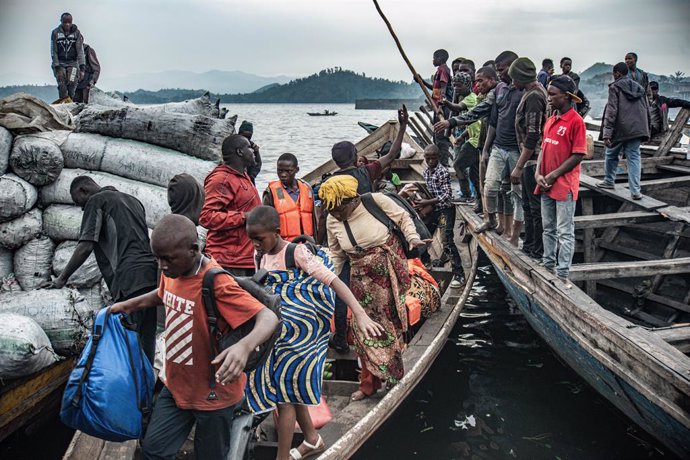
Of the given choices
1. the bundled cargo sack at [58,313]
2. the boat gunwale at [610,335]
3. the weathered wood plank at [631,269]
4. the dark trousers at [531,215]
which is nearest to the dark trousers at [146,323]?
the bundled cargo sack at [58,313]

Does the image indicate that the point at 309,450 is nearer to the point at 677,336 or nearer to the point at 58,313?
the point at 58,313

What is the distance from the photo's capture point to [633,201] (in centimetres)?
577

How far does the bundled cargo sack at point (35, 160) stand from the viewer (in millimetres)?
4918

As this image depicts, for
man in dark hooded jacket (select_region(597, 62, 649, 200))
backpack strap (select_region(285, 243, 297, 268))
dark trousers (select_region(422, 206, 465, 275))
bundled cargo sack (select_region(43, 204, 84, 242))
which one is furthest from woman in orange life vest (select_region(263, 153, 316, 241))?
man in dark hooded jacket (select_region(597, 62, 649, 200))

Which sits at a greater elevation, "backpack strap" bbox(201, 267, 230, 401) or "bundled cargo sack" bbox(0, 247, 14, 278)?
"backpack strap" bbox(201, 267, 230, 401)

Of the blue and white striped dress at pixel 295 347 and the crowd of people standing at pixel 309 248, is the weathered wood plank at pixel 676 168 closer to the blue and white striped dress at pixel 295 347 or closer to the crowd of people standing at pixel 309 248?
the crowd of people standing at pixel 309 248

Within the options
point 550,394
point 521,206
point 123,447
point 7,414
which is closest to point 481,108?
point 521,206

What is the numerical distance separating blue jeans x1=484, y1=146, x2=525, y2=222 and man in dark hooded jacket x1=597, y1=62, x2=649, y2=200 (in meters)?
1.28

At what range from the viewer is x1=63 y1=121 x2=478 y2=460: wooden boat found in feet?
11.1

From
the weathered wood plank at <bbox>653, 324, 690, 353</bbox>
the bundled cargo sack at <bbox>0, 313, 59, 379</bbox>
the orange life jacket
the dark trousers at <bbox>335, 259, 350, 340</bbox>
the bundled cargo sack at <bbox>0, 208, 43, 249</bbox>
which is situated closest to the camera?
the bundled cargo sack at <bbox>0, 313, 59, 379</bbox>

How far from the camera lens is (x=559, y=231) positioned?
4602 millimetres

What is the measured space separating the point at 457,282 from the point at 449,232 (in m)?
0.76

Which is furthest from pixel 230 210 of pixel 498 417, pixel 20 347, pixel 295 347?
pixel 498 417

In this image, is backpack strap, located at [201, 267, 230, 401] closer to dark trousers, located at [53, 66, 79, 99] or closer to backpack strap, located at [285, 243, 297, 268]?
backpack strap, located at [285, 243, 297, 268]
